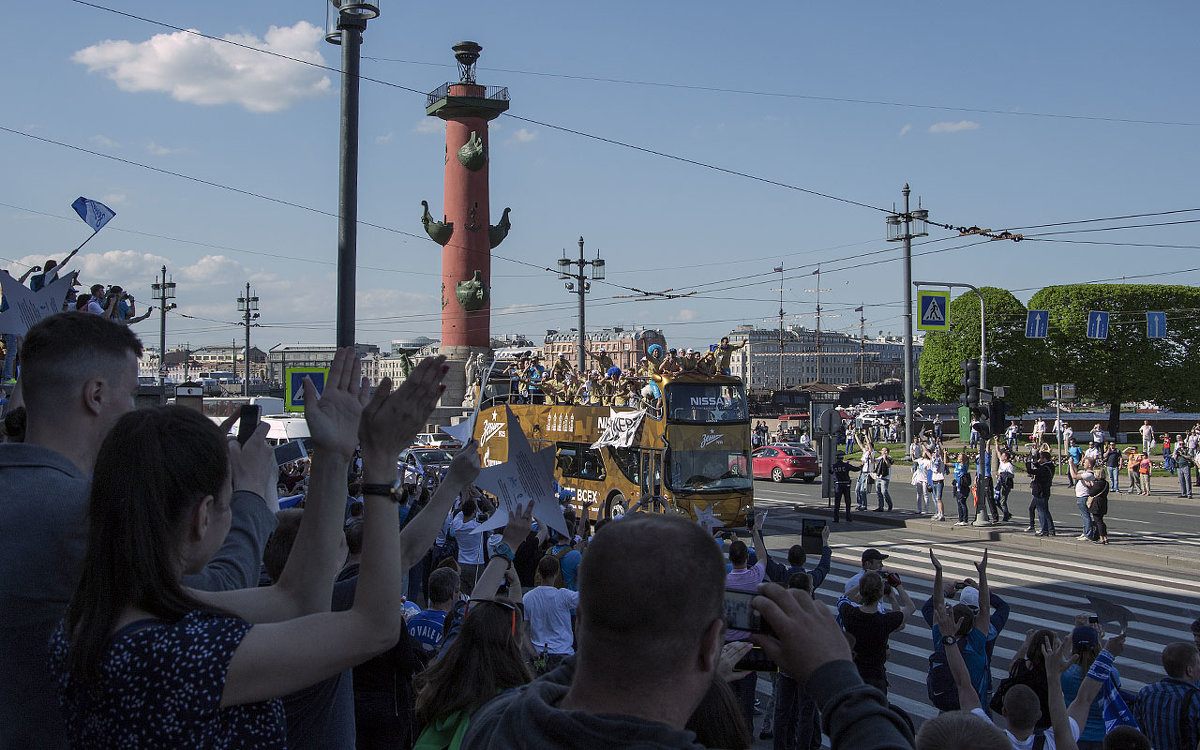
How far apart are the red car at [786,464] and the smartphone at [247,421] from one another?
36811 millimetres

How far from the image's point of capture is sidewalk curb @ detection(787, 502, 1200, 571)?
18.6m

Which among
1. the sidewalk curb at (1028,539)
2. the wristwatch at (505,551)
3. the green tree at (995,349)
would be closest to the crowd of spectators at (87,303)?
the wristwatch at (505,551)

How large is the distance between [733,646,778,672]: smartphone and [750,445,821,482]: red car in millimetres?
36842

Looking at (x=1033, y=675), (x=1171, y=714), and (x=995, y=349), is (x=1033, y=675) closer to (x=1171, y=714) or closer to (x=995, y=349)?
(x=1171, y=714)

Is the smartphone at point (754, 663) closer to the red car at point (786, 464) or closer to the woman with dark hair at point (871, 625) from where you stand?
the woman with dark hair at point (871, 625)

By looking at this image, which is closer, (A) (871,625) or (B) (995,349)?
(A) (871,625)

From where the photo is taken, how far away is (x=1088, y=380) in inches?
2313

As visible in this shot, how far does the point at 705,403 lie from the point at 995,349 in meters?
43.9

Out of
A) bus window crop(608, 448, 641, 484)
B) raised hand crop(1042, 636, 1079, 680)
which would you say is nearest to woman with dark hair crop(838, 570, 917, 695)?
raised hand crop(1042, 636, 1079, 680)

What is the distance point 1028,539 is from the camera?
21.6 metres

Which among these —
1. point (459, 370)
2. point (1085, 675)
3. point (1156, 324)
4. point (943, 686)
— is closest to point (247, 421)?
point (1085, 675)

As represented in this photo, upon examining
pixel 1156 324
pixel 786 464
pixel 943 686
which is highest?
pixel 1156 324

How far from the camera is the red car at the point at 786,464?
38.8 meters

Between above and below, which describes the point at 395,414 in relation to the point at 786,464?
above
